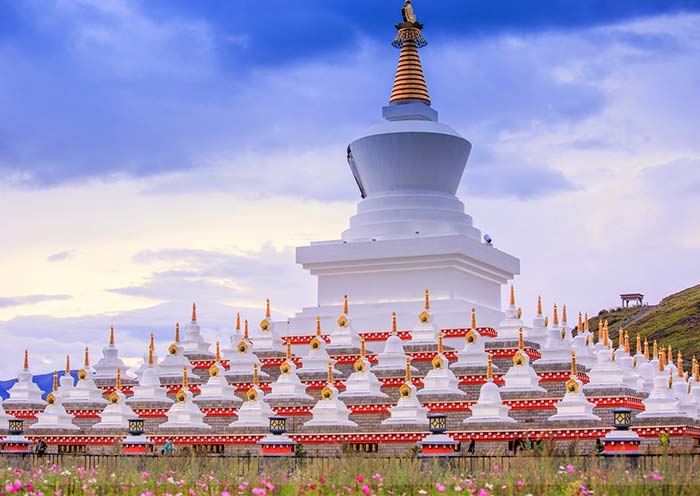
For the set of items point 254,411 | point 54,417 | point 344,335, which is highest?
point 344,335

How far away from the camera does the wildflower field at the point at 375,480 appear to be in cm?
1248

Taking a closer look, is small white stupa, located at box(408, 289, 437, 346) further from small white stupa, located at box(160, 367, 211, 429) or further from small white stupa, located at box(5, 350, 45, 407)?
small white stupa, located at box(5, 350, 45, 407)

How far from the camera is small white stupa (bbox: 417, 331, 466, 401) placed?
74.7 feet

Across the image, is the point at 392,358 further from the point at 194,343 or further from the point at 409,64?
the point at 409,64

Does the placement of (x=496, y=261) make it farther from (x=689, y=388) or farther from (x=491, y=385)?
(x=491, y=385)

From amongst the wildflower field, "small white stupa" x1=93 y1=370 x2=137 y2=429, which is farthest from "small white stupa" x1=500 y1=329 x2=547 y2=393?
"small white stupa" x1=93 y1=370 x2=137 y2=429

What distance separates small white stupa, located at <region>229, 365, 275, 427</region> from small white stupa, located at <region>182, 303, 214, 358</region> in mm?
4422

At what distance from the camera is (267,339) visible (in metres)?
26.6

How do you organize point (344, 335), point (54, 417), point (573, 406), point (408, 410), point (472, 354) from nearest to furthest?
point (573, 406) < point (408, 410) < point (472, 354) < point (54, 417) < point (344, 335)

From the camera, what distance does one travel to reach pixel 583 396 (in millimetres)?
21484

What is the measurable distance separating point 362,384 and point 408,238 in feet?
16.2

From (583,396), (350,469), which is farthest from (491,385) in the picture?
(350,469)

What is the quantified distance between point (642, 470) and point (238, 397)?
42.4ft

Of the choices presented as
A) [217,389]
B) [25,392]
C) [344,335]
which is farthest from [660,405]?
[25,392]
